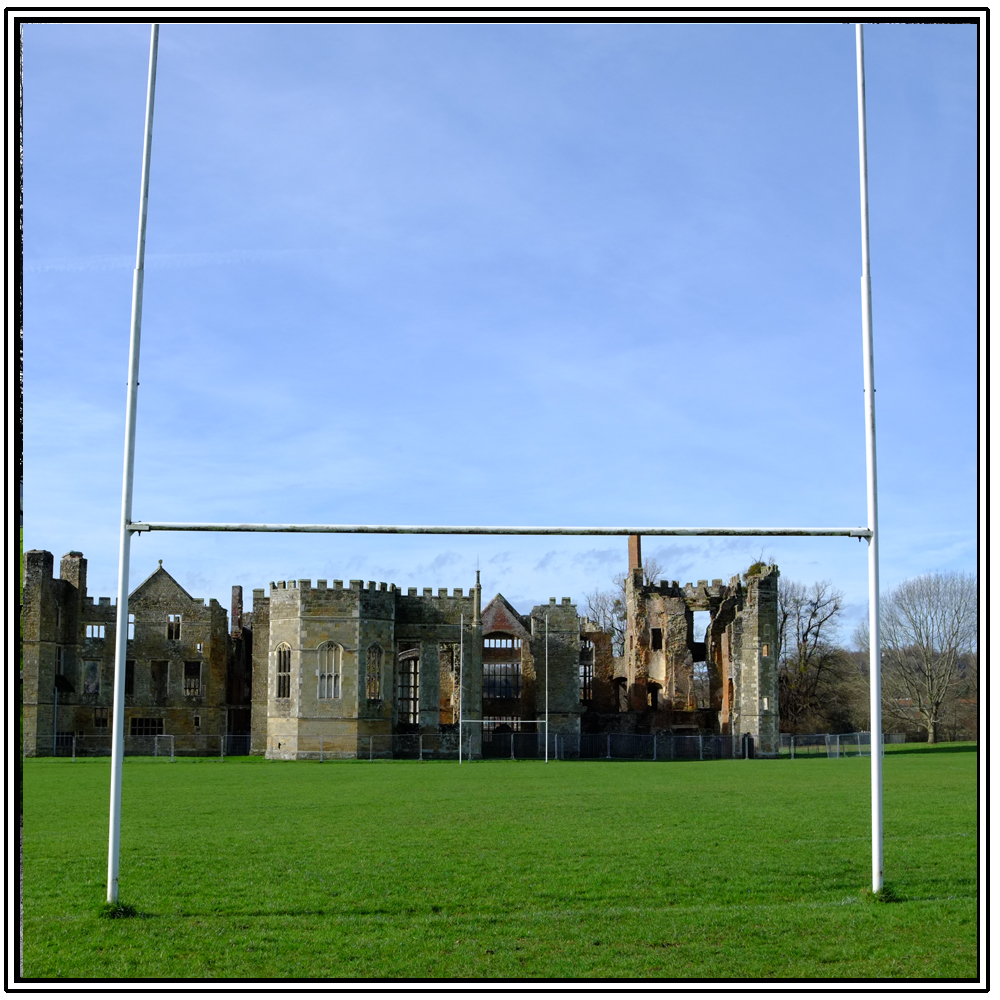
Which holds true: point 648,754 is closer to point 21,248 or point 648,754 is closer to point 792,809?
point 792,809

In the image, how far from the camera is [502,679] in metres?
61.4

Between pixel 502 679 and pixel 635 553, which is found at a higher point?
pixel 635 553

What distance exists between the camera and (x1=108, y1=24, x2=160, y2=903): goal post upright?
925cm

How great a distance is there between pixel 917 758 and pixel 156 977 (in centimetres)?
4173

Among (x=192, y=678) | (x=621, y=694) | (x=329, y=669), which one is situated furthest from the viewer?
(x=621, y=694)

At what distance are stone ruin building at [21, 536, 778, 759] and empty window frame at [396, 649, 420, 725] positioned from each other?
0.51 feet

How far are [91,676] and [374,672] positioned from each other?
55.3ft

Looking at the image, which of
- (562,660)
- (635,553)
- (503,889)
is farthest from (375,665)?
(503,889)

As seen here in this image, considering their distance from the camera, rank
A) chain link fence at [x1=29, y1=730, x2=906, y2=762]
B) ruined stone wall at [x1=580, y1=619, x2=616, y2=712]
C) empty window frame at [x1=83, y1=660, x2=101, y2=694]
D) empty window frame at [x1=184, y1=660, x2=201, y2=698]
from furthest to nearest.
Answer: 1. ruined stone wall at [x1=580, y1=619, x2=616, y2=712]
2. empty window frame at [x1=184, y1=660, x2=201, y2=698]
3. empty window frame at [x1=83, y1=660, x2=101, y2=694]
4. chain link fence at [x1=29, y1=730, x2=906, y2=762]

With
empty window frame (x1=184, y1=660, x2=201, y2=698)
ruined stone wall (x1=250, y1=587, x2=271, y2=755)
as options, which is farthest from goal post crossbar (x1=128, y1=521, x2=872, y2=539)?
empty window frame (x1=184, y1=660, x2=201, y2=698)

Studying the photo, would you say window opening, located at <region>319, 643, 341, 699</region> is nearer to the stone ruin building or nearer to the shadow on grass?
the stone ruin building

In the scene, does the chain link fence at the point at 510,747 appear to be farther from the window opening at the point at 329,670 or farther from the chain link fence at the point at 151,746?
the window opening at the point at 329,670

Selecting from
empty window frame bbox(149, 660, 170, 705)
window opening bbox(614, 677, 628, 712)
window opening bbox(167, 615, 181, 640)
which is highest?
window opening bbox(167, 615, 181, 640)

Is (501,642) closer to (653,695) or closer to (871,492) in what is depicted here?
(653,695)
